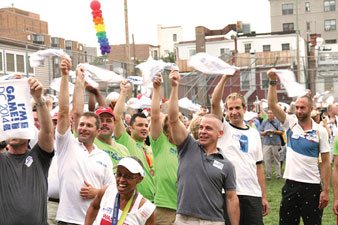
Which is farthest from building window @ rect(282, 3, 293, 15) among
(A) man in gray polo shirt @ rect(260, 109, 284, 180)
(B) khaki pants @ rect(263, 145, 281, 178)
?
(B) khaki pants @ rect(263, 145, 281, 178)

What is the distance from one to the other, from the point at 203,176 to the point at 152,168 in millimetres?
2092

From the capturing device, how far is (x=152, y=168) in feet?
23.8

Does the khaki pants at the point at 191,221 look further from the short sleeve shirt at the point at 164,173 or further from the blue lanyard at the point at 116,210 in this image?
the short sleeve shirt at the point at 164,173

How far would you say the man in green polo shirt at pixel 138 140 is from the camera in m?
6.93

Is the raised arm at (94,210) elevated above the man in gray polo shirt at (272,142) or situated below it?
above

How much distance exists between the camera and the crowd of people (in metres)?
4.75

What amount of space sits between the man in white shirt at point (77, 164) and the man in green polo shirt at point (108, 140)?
0.61 metres

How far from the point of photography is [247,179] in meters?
6.48

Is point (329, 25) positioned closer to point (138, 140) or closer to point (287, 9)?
point (287, 9)

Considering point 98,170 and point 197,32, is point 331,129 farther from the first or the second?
point 197,32

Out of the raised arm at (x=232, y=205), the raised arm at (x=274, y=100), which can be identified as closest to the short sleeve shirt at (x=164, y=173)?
the raised arm at (x=232, y=205)

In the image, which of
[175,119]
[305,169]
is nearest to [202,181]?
[175,119]

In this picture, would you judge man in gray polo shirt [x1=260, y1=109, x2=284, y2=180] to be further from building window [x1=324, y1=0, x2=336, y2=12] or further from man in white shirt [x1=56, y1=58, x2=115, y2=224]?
building window [x1=324, y1=0, x2=336, y2=12]

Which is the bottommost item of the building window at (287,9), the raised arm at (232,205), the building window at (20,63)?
the raised arm at (232,205)
